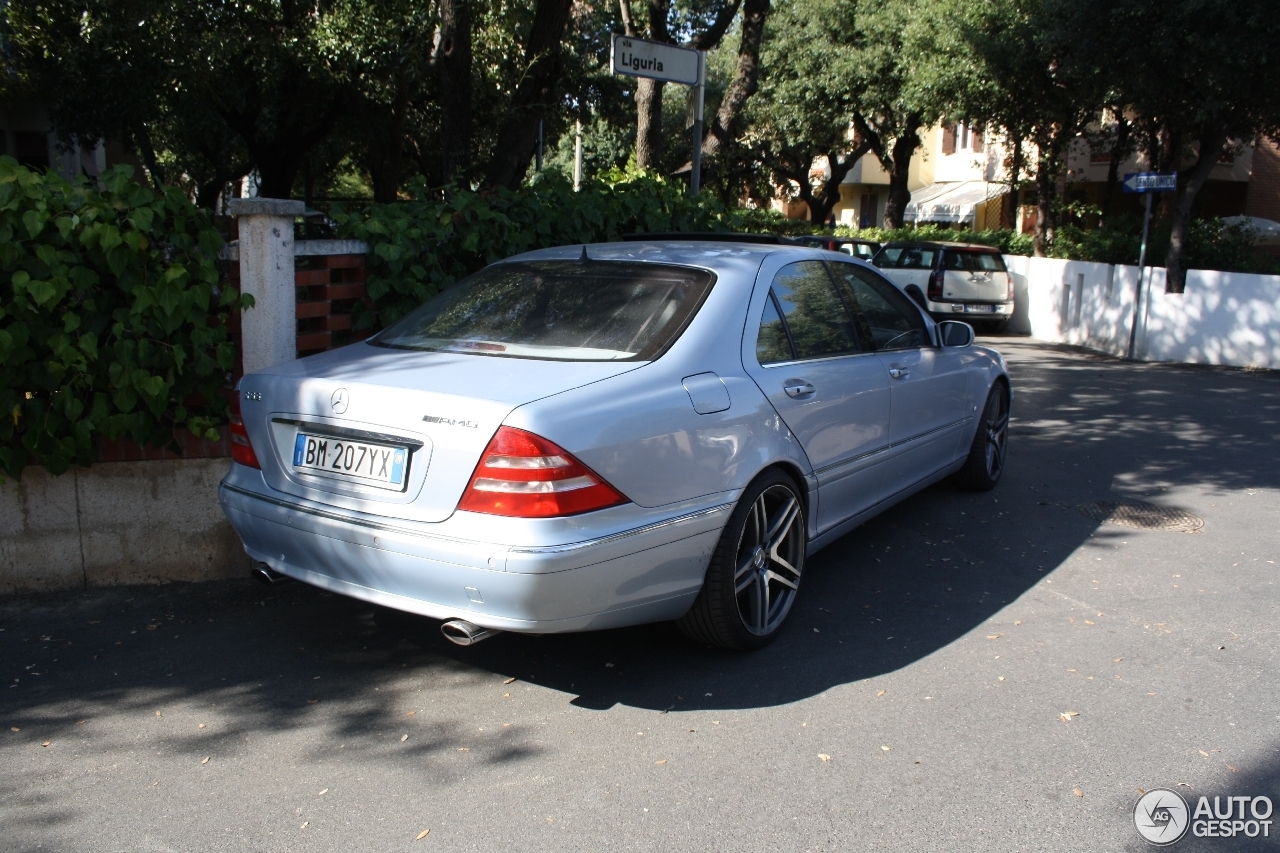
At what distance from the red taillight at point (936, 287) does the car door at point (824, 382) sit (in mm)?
14400

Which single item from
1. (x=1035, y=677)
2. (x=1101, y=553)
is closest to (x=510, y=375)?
(x=1035, y=677)

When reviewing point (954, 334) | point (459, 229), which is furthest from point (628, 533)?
point (954, 334)

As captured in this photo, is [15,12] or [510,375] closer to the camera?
[510,375]

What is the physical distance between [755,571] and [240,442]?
2.05 metres

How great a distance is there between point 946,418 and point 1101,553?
109 centimetres

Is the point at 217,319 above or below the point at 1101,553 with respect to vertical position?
above

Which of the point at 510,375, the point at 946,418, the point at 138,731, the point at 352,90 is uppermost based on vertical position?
the point at 352,90

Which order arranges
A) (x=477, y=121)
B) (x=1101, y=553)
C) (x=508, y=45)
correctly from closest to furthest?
1. (x=1101, y=553)
2. (x=508, y=45)
3. (x=477, y=121)

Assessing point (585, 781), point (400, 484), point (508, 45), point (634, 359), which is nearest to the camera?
point (585, 781)

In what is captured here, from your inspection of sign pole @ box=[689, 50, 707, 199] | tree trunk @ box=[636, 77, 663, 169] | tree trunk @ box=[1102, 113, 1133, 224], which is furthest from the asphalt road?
tree trunk @ box=[1102, 113, 1133, 224]

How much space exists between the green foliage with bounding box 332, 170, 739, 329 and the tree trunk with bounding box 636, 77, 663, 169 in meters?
5.34

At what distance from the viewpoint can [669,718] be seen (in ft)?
13.0

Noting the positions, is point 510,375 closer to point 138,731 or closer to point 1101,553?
point 138,731

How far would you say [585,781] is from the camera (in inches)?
138
